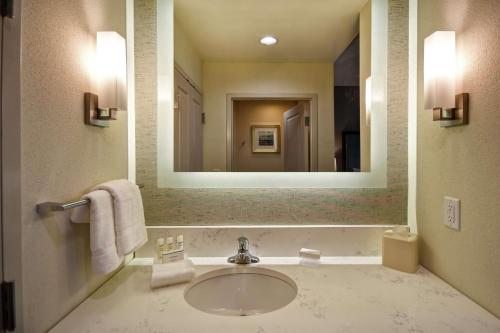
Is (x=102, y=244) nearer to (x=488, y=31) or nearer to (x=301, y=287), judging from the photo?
(x=301, y=287)

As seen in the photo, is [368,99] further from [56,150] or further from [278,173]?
[56,150]

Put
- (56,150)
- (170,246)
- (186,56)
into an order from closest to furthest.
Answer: (56,150) → (170,246) → (186,56)

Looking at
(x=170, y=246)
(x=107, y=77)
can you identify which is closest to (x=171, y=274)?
(x=170, y=246)

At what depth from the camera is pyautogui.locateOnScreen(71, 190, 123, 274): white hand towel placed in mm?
820

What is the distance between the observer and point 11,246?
2.09ft

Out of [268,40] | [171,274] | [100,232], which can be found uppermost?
[268,40]

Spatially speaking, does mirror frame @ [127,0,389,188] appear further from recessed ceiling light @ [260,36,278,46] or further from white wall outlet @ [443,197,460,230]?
recessed ceiling light @ [260,36,278,46]

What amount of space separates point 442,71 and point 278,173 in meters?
0.71

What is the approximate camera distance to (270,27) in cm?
127

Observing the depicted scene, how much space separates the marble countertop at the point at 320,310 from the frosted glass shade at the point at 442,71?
628 mm

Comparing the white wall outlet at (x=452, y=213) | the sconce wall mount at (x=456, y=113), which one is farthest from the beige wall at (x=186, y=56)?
the white wall outlet at (x=452, y=213)

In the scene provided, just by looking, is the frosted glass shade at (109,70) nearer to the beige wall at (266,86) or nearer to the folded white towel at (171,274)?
the beige wall at (266,86)

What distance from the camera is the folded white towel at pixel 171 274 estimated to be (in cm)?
97

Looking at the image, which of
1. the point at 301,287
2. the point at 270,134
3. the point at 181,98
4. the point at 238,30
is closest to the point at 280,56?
the point at 238,30
